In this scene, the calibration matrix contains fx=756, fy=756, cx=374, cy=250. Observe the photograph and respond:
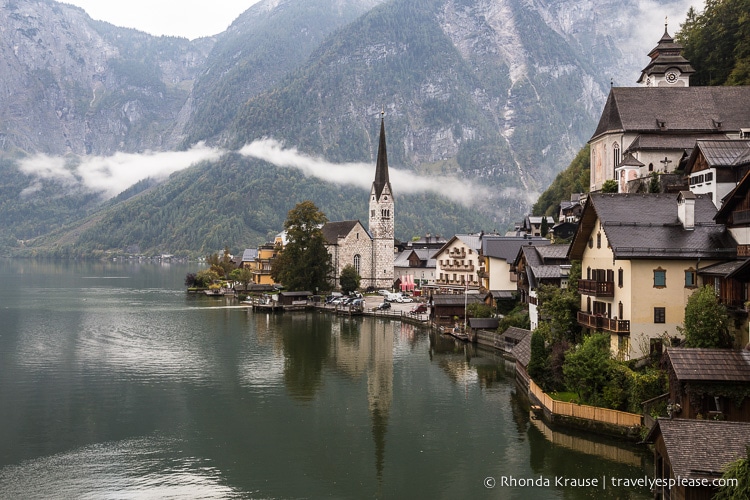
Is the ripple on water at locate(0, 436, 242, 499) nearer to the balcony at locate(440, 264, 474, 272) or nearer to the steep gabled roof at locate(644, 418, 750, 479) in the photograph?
the steep gabled roof at locate(644, 418, 750, 479)

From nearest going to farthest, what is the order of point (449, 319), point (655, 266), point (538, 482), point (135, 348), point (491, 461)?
point (538, 482) < point (491, 461) < point (655, 266) < point (135, 348) < point (449, 319)

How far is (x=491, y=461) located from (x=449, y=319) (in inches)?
1726

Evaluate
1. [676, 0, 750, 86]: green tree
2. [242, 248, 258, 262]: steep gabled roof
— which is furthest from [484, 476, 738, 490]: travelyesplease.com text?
[242, 248, 258, 262]: steep gabled roof

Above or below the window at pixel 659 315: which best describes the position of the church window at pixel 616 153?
above

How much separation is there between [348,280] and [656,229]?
80.5m

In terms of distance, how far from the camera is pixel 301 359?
61.8 meters

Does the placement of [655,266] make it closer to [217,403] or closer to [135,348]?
[217,403]

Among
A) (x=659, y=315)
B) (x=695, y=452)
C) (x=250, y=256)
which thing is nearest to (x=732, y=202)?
(x=659, y=315)

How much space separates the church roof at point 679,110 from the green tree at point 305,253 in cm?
5000

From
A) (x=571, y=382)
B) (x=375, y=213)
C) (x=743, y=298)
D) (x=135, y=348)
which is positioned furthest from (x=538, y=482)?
(x=375, y=213)

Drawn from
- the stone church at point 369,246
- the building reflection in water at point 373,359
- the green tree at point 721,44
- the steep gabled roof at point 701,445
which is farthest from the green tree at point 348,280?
the steep gabled roof at point 701,445

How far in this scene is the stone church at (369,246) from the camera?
12381cm

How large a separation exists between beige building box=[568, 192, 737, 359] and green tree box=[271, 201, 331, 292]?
71853 mm

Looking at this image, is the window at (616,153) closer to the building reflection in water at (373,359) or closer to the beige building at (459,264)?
the building reflection in water at (373,359)
